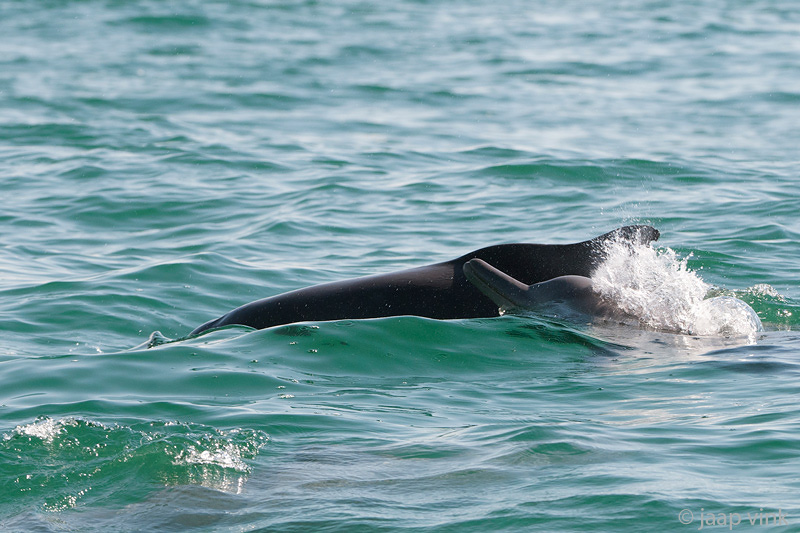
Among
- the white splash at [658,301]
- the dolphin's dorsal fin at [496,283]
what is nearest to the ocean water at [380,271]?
the white splash at [658,301]

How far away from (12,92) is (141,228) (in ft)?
31.9

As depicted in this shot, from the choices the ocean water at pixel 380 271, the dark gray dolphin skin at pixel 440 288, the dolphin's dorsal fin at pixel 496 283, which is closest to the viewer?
the ocean water at pixel 380 271

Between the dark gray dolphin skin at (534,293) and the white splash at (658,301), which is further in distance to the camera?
the white splash at (658,301)

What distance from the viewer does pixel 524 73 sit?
937 inches

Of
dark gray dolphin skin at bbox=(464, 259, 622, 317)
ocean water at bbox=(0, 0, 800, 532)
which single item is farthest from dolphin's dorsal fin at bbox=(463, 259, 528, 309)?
ocean water at bbox=(0, 0, 800, 532)

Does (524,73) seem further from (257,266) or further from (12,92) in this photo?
(257,266)

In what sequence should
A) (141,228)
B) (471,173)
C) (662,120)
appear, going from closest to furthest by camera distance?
(141,228), (471,173), (662,120)

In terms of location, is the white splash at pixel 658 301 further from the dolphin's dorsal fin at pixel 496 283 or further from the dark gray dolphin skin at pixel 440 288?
the dolphin's dorsal fin at pixel 496 283

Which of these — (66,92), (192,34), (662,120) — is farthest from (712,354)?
(192,34)

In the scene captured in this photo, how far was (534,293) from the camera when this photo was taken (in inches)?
297

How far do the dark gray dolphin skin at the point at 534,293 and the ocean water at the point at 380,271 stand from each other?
0.11m

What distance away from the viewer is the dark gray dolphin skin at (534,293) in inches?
295

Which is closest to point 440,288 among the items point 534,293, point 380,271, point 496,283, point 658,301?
point 496,283

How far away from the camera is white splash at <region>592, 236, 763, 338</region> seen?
775 cm
